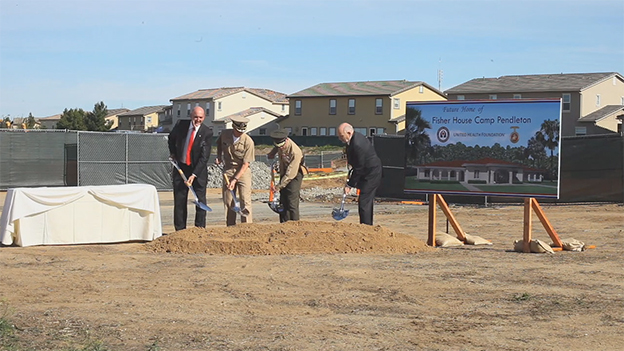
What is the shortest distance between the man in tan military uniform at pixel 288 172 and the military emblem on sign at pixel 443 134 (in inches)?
130

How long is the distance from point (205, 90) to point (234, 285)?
89.2 meters

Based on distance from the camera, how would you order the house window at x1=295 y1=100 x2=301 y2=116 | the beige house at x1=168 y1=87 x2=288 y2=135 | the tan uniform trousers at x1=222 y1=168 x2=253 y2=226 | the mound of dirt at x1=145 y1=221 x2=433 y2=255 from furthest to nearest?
the beige house at x1=168 y1=87 x2=288 y2=135
the house window at x1=295 y1=100 x2=301 y2=116
the tan uniform trousers at x1=222 y1=168 x2=253 y2=226
the mound of dirt at x1=145 y1=221 x2=433 y2=255

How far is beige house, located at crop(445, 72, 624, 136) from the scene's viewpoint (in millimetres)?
67438

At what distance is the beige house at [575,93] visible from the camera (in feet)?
221

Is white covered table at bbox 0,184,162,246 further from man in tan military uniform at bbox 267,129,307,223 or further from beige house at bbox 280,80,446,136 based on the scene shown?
beige house at bbox 280,80,446,136

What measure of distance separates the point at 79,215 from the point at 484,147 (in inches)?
278

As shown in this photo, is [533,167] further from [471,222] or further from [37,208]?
[37,208]

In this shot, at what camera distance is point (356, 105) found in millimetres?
78938

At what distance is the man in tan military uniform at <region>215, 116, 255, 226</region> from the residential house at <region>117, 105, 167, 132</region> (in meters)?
97.0

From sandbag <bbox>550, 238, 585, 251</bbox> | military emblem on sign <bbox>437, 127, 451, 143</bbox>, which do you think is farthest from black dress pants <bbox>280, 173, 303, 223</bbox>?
sandbag <bbox>550, 238, 585, 251</bbox>

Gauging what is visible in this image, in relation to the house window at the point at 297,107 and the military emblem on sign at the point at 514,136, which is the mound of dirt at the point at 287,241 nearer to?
the military emblem on sign at the point at 514,136

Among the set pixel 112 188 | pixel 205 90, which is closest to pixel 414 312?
pixel 112 188

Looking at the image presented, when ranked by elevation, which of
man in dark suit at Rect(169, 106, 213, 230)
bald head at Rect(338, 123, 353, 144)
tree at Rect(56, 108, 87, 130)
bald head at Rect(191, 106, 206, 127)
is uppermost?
tree at Rect(56, 108, 87, 130)

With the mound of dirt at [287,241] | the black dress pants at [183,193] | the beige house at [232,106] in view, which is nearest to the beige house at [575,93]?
the beige house at [232,106]
